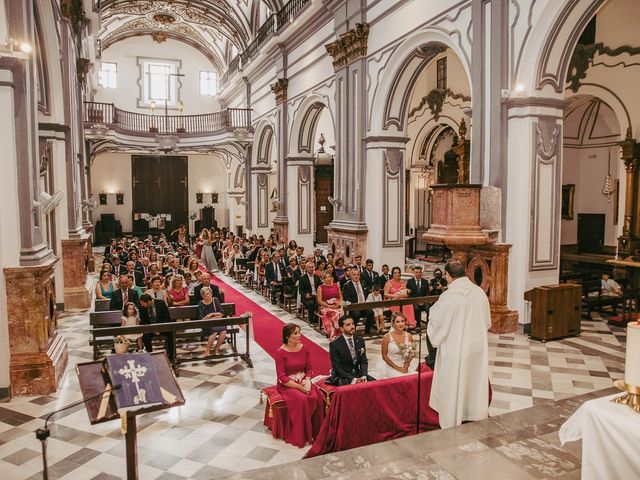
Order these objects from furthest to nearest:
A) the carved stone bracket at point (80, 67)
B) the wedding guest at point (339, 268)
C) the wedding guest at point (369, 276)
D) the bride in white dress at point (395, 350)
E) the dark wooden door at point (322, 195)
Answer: the dark wooden door at point (322, 195) → the carved stone bracket at point (80, 67) → the wedding guest at point (339, 268) → the wedding guest at point (369, 276) → the bride in white dress at point (395, 350)

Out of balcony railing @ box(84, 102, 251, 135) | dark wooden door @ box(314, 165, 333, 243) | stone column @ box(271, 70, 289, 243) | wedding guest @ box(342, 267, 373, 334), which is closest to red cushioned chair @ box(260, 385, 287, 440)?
wedding guest @ box(342, 267, 373, 334)

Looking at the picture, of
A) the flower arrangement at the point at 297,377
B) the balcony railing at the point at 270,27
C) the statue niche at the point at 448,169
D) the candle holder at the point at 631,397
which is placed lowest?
the flower arrangement at the point at 297,377

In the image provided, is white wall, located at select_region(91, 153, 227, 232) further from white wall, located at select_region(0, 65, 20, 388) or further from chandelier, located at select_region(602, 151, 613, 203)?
white wall, located at select_region(0, 65, 20, 388)

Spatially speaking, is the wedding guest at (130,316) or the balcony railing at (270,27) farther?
the balcony railing at (270,27)

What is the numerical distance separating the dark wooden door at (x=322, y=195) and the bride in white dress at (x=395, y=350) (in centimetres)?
1863

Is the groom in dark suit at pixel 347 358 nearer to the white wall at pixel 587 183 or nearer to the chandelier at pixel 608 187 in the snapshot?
the chandelier at pixel 608 187

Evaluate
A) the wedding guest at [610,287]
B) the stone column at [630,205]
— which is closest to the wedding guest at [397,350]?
the wedding guest at [610,287]

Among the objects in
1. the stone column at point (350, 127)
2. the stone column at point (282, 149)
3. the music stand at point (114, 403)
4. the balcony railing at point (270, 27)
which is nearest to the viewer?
the music stand at point (114, 403)

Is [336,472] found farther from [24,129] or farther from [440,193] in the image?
[440,193]

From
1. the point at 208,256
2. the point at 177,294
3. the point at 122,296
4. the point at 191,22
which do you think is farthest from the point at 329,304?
the point at 191,22

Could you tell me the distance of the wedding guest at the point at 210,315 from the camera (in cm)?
815

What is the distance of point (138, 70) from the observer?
2911 cm

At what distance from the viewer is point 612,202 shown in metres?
15.9

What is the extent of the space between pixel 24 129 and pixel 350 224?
854 centimetres
